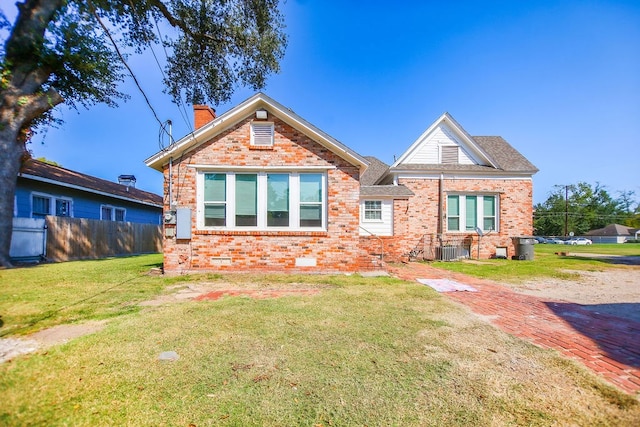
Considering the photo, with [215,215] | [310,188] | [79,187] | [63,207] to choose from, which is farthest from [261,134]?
[63,207]

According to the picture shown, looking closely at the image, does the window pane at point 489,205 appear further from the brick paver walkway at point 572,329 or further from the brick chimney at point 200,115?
the brick chimney at point 200,115

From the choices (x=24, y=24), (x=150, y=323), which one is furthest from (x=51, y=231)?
(x=150, y=323)

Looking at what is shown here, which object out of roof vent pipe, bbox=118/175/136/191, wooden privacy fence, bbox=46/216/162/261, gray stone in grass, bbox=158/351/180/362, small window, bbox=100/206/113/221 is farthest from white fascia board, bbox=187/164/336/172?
roof vent pipe, bbox=118/175/136/191

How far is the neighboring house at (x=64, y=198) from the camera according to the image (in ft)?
42.8

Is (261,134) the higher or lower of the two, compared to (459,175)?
higher

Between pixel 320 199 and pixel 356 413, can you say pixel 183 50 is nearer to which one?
pixel 320 199

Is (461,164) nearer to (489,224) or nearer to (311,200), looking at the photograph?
(489,224)

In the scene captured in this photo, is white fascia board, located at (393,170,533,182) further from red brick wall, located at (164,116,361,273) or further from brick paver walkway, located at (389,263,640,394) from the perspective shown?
brick paver walkway, located at (389,263,640,394)

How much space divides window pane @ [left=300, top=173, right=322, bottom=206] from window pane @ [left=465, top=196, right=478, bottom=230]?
1012 cm

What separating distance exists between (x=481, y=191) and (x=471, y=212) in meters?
1.25

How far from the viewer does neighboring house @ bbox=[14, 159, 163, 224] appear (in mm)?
13039

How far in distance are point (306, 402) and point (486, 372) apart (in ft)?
6.78

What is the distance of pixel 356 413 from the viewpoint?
2430mm

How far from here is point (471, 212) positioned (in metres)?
15.4
